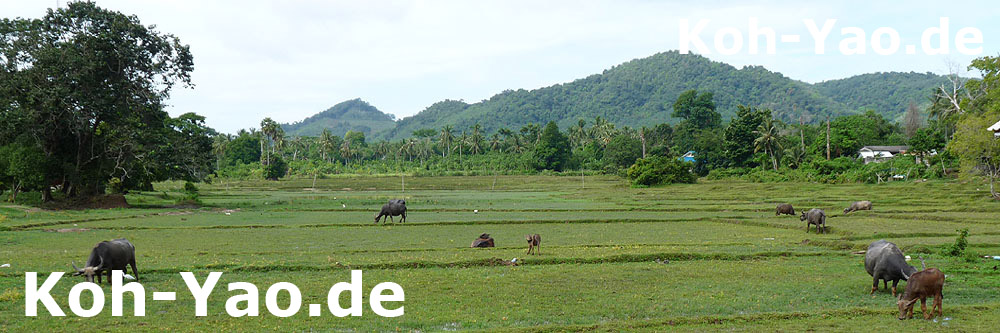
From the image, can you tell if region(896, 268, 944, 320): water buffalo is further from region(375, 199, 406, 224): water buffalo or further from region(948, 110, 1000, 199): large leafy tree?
region(948, 110, 1000, 199): large leafy tree

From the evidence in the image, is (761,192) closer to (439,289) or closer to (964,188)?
(964,188)

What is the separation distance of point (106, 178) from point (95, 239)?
24593 mm

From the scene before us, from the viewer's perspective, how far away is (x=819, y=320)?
11367mm

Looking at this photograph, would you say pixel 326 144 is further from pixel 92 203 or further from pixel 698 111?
pixel 92 203

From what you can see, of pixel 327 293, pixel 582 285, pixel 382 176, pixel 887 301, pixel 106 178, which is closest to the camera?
pixel 887 301

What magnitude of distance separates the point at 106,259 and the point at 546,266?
10771mm

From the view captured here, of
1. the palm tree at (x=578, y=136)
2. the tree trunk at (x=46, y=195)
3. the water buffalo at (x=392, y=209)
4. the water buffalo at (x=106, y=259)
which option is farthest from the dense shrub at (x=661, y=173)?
the palm tree at (x=578, y=136)

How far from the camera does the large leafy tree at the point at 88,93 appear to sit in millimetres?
42656

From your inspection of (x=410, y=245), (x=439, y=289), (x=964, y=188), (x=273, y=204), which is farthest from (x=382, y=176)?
(x=439, y=289)

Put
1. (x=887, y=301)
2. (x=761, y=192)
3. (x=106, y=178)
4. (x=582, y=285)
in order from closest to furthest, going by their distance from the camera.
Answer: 1. (x=887, y=301)
2. (x=582, y=285)
3. (x=106, y=178)
4. (x=761, y=192)

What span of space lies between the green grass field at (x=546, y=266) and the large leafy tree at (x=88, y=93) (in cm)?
699

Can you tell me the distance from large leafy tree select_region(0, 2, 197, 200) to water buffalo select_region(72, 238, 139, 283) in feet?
110

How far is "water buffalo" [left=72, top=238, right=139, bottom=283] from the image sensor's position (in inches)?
566

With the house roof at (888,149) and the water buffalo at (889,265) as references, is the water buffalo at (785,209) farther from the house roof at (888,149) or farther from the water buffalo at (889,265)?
the house roof at (888,149)
